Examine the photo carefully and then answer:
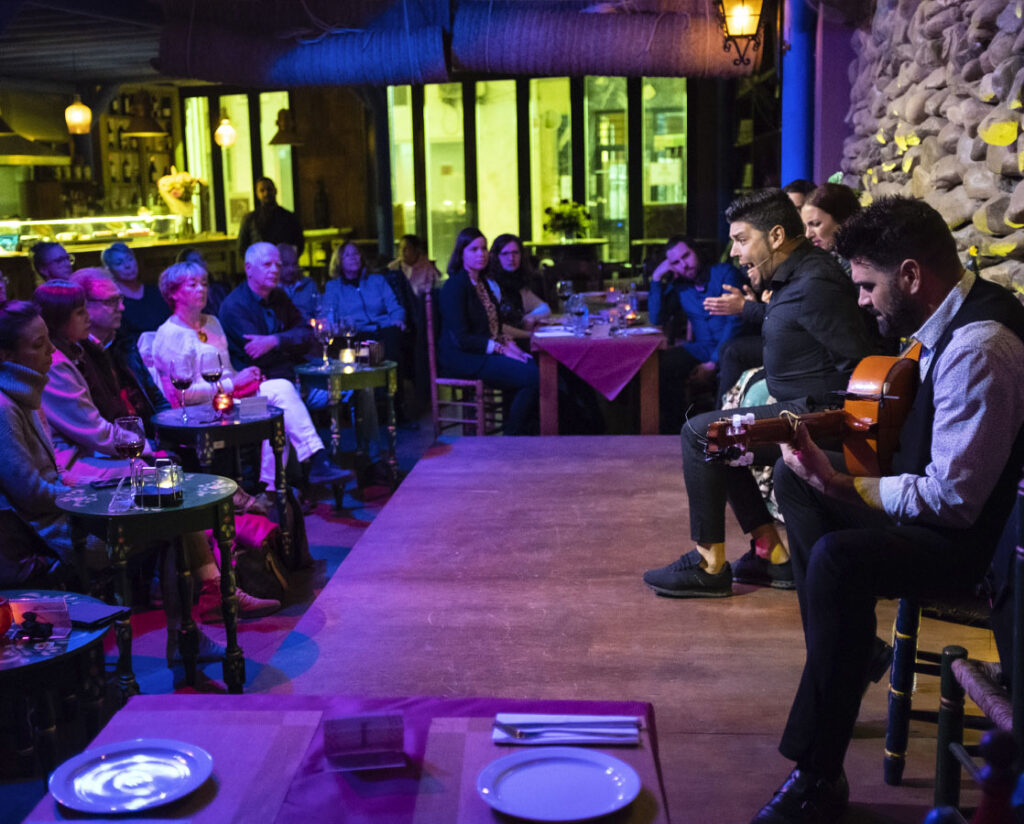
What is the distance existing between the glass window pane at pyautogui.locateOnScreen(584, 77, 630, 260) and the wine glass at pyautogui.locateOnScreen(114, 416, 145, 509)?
1062cm

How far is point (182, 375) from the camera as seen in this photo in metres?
4.39

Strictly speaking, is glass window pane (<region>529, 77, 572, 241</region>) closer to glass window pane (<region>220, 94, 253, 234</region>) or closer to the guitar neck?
glass window pane (<region>220, 94, 253, 234</region>)

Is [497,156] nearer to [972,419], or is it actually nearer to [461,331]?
[461,331]

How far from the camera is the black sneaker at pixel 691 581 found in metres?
3.55

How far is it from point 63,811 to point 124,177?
14.5 m

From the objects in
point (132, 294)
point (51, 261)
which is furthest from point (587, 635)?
point (51, 261)

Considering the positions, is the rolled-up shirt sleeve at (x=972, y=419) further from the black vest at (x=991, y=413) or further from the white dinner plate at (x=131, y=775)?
the white dinner plate at (x=131, y=775)

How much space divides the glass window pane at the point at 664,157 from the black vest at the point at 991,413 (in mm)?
11381

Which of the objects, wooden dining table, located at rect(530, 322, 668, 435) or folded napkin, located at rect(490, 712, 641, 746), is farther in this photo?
wooden dining table, located at rect(530, 322, 668, 435)

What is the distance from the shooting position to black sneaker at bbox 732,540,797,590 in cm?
364

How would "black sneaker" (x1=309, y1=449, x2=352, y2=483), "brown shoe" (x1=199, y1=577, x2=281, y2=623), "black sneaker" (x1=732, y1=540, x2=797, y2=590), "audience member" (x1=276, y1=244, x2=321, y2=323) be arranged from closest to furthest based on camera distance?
"black sneaker" (x1=732, y1=540, x2=797, y2=590)
"brown shoe" (x1=199, y1=577, x2=281, y2=623)
"black sneaker" (x1=309, y1=449, x2=352, y2=483)
"audience member" (x1=276, y1=244, x2=321, y2=323)

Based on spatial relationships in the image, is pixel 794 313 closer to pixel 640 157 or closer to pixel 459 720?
pixel 459 720

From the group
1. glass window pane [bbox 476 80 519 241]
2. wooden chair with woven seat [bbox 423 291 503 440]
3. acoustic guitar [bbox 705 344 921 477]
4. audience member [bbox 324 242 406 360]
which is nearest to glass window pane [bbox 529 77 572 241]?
glass window pane [bbox 476 80 519 241]

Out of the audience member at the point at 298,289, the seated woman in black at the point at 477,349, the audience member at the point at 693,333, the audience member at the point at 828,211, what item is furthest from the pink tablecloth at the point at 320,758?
the audience member at the point at 298,289
